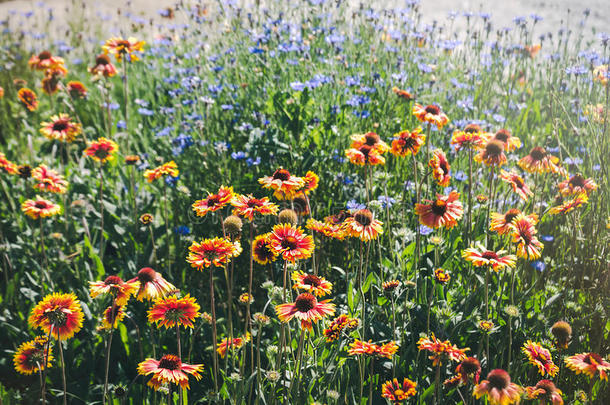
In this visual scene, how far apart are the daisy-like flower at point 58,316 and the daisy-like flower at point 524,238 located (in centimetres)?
150

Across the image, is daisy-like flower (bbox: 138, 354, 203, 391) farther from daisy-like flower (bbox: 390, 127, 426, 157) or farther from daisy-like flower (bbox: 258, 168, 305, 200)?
daisy-like flower (bbox: 390, 127, 426, 157)

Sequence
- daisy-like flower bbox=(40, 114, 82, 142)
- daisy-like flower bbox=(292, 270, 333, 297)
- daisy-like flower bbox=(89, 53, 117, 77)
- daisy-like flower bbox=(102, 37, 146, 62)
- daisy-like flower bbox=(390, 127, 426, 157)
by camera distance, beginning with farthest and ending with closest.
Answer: daisy-like flower bbox=(89, 53, 117, 77)
daisy-like flower bbox=(102, 37, 146, 62)
daisy-like flower bbox=(40, 114, 82, 142)
daisy-like flower bbox=(390, 127, 426, 157)
daisy-like flower bbox=(292, 270, 333, 297)

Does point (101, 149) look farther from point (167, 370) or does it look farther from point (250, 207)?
point (167, 370)

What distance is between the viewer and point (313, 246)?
1.60 meters

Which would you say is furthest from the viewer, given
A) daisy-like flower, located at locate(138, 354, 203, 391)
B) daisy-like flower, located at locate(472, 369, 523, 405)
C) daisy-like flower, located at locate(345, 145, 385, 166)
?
daisy-like flower, located at locate(345, 145, 385, 166)

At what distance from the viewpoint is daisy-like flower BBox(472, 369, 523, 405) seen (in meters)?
1.29

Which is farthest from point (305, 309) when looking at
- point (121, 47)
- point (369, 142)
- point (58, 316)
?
point (121, 47)

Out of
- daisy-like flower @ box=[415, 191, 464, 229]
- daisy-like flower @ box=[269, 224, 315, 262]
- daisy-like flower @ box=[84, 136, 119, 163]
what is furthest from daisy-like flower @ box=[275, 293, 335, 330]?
daisy-like flower @ box=[84, 136, 119, 163]

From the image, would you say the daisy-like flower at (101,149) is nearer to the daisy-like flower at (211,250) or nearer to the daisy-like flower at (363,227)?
the daisy-like flower at (211,250)

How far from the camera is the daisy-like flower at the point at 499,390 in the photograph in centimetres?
129

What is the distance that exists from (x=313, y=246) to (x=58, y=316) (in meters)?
0.83

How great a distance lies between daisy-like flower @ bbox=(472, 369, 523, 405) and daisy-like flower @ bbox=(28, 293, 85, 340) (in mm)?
1237

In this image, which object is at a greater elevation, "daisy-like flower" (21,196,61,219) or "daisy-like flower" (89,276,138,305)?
"daisy-like flower" (89,276,138,305)

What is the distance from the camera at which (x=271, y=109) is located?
3084 millimetres
